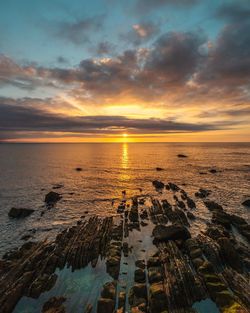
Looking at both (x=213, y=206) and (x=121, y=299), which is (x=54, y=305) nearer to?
(x=121, y=299)

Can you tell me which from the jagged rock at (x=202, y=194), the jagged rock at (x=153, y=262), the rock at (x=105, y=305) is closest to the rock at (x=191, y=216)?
the jagged rock at (x=202, y=194)

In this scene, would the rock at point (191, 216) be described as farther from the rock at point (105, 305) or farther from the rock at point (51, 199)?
the rock at point (51, 199)

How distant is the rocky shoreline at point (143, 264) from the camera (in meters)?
15.0

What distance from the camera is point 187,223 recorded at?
100.0ft

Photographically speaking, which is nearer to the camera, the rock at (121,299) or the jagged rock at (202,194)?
the rock at (121,299)

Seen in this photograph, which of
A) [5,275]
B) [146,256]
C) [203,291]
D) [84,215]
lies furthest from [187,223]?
[5,275]

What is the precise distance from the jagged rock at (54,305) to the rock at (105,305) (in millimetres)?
2578

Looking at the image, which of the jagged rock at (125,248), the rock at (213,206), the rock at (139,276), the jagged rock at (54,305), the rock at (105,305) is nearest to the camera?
the rock at (105,305)

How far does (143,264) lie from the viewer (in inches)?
778

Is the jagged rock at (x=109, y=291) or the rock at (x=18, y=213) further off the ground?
the jagged rock at (x=109, y=291)

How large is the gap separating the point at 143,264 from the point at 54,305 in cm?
860

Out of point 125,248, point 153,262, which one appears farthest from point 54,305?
point 125,248

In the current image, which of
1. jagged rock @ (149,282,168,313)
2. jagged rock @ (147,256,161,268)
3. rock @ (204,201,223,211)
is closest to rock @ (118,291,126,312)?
jagged rock @ (149,282,168,313)

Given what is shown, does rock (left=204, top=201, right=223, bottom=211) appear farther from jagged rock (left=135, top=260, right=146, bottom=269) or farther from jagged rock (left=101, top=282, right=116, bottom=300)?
jagged rock (left=101, top=282, right=116, bottom=300)
